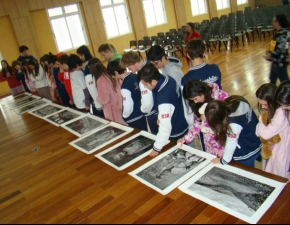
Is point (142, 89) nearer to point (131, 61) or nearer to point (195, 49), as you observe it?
point (131, 61)

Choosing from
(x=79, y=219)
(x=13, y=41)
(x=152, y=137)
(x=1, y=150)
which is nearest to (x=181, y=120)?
(x=152, y=137)

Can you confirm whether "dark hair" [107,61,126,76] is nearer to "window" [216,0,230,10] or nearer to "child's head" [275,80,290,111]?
"child's head" [275,80,290,111]

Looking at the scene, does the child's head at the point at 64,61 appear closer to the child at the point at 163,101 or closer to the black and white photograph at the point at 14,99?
the black and white photograph at the point at 14,99

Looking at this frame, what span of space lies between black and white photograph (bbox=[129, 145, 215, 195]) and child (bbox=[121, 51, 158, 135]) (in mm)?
647

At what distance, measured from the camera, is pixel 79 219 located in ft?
5.11

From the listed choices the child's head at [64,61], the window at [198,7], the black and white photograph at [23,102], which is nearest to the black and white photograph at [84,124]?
the child's head at [64,61]

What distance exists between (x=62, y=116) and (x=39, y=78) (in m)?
1.62

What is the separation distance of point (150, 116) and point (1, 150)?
163 cm

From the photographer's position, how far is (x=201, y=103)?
2012mm

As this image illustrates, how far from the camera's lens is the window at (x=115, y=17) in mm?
12242

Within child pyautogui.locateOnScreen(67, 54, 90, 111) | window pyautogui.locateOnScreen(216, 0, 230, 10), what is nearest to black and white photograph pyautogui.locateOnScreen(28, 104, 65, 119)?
child pyautogui.locateOnScreen(67, 54, 90, 111)

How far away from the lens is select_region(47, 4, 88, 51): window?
36.1ft

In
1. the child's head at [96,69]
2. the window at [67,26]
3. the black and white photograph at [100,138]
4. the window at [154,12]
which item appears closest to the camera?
the black and white photograph at [100,138]

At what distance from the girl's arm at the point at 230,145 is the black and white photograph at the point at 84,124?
1.43 meters
